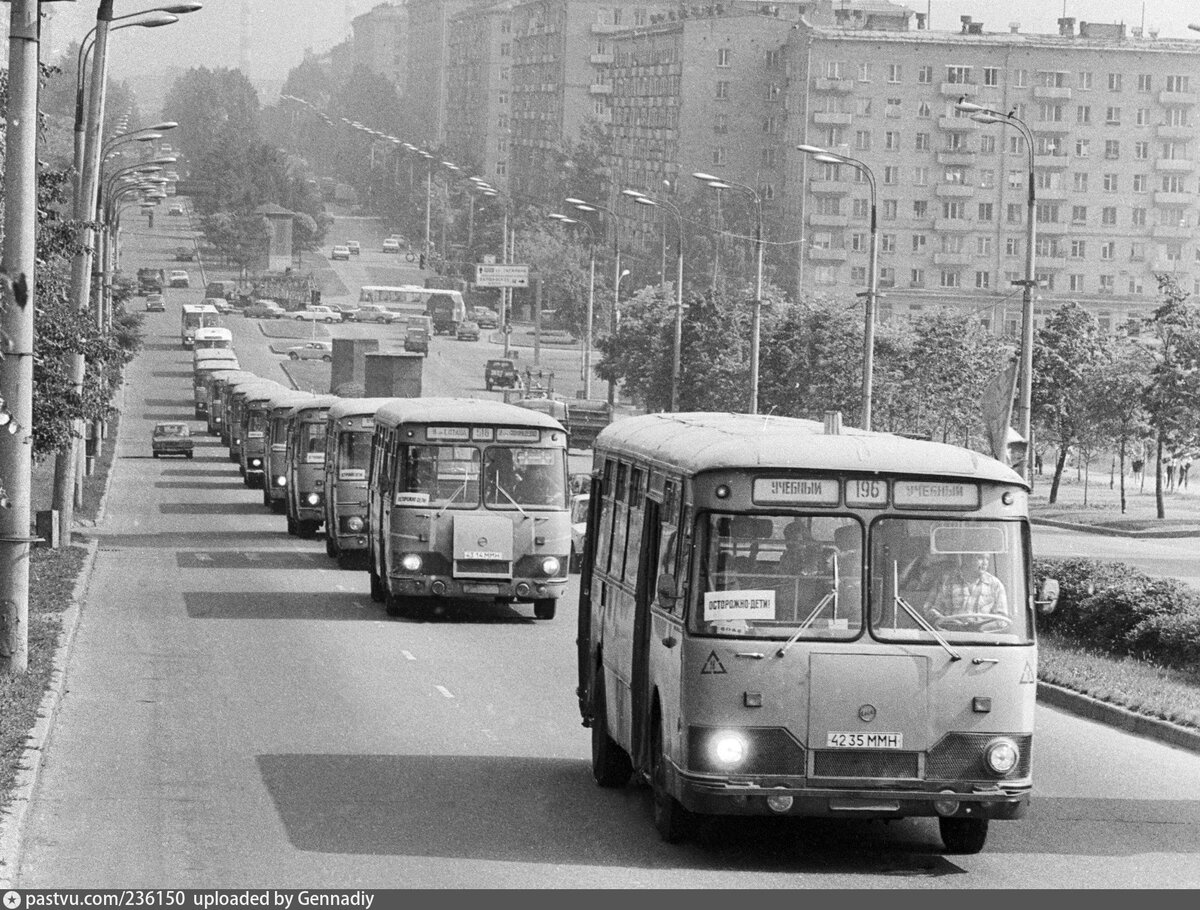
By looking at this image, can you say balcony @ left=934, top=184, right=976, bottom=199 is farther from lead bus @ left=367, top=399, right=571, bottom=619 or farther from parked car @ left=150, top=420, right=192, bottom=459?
lead bus @ left=367, top=399, right=571, bottom=619

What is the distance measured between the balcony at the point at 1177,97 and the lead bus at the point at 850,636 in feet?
408

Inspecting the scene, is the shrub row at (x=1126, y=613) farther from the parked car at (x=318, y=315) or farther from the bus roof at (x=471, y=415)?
the parked car at (x=318, y=315)

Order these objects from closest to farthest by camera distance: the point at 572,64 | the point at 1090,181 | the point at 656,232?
1. the point at 1090,181
2. the point at 656,232
3. the point at 572,64

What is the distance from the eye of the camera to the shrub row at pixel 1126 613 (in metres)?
20.1

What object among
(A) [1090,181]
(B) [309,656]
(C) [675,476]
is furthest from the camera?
(A) [1090,181]

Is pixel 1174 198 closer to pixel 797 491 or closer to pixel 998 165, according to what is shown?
pixel 998 165

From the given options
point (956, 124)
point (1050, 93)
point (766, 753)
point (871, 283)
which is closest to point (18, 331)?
point (766, 753)

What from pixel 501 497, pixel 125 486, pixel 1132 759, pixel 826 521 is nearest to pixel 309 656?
pixel 501 497

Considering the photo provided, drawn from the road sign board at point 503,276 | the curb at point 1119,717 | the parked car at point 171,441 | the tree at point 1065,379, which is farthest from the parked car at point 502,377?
the curb at point 1119,717

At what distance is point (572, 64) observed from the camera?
18200 cm

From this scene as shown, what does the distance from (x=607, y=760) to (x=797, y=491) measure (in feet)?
10.1

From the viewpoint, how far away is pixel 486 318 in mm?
148875

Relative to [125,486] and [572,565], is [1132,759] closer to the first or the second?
[572,565]

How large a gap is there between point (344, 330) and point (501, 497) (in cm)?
11556
